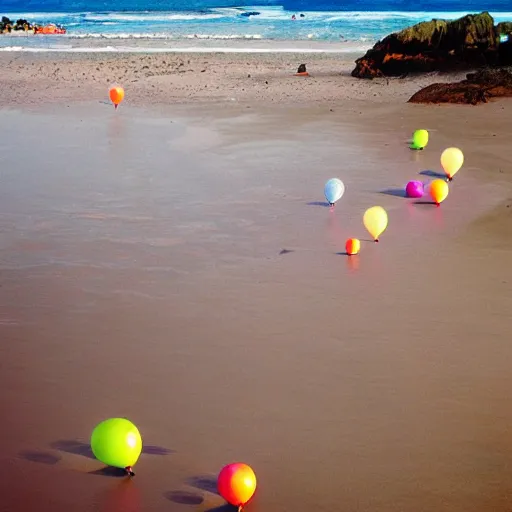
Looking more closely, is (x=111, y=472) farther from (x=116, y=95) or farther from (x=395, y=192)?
(x=116, y=95)

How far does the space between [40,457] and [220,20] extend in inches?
1756

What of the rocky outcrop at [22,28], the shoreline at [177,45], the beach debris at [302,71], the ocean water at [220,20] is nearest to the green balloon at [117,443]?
the beach debris at [302,71]

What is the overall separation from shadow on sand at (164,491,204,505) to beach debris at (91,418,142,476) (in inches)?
9.3

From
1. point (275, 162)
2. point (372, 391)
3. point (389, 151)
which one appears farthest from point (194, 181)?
point (372, 391)

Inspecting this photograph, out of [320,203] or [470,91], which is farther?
[470,91]

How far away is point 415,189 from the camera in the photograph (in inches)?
333

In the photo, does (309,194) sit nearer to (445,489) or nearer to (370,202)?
(370,202)

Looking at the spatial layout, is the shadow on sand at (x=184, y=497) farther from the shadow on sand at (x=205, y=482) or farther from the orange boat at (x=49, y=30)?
the orange boat at (x=49, y=30)

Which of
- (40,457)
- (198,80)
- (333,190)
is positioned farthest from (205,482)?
(198,80)

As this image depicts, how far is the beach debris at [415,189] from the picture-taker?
845cm

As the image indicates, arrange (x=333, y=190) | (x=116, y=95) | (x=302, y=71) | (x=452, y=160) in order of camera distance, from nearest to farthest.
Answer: (x=333, y=190)
(x=452, y=160)
(x=116, y=95)
(x=302, y=71)

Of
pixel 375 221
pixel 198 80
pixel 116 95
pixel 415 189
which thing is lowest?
pixel 375 221

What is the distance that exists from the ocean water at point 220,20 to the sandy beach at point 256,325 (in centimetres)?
2064

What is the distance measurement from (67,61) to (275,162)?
51.3ft
